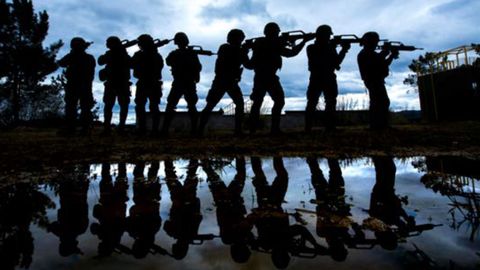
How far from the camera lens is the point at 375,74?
680 centimetres

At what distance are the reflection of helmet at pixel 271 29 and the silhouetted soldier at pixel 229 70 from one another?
0.47 metres

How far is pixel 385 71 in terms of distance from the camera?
6926 millimetres

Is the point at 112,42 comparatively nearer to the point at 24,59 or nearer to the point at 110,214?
the point at 110,214

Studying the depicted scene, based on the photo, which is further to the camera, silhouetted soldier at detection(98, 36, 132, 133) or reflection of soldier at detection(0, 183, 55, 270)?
silhouetted soldier at detection(98, 36, 132, 133)

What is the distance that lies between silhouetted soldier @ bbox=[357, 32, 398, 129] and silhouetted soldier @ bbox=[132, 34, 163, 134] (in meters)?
4.19

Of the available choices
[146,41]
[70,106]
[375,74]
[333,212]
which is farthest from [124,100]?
[333,212]

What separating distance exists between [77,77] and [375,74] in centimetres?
637

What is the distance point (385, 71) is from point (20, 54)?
24.7 m

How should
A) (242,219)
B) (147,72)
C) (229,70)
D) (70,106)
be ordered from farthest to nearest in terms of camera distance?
(70,106), (147,72), (229,70), (242,219)

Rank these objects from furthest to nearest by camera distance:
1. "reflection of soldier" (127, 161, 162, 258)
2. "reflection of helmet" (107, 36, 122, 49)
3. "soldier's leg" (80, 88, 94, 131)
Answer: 1. "soldier's leg" (80, 88, 94, 131)
2. "reflection of helmet" (107, 36, 122, 49)
3. "reflection of soldier" (127, 161, 162, 258)

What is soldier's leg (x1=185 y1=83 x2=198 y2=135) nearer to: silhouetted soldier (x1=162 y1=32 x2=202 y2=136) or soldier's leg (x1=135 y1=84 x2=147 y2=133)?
silhouetted soldier (x1=162 y1=32 x2=202 y2=136)

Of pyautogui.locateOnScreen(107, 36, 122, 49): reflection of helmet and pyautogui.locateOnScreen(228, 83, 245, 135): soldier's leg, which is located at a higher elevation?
pyautogui.locateOnScreen(107, 36, 122, 49): reflection of helmet

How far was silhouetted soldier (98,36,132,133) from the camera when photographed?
Answer: 745 cm

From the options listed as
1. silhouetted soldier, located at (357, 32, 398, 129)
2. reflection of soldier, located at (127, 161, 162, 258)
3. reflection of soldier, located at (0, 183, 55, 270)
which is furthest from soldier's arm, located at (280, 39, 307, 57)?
reflection of soldier, located at (0, 183, 55, 270)
